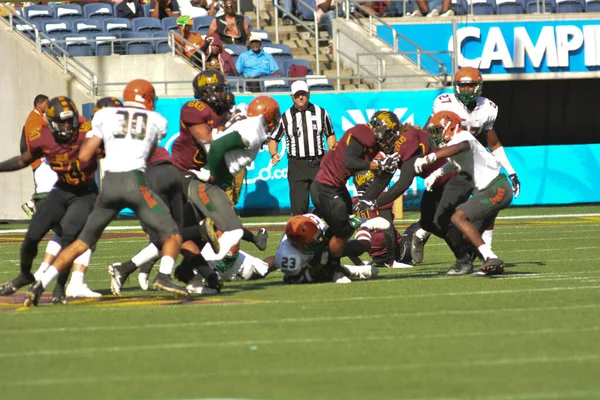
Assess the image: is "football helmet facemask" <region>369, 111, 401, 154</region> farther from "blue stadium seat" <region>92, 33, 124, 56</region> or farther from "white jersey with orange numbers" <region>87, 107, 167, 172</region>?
"blue stadium seat" <region>92, 33, 124, 56</region>

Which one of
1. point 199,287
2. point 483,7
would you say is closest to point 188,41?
point 483,7

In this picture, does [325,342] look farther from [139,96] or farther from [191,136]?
[191,136]

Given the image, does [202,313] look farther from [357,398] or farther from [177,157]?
[357,398]

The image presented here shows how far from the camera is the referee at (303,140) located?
13.5m

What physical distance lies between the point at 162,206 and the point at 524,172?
43.7ft

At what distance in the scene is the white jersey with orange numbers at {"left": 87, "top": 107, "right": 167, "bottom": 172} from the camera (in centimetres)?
827

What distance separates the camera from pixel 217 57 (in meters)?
19.4

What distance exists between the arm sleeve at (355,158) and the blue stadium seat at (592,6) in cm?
1391

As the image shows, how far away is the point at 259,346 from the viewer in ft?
21.4

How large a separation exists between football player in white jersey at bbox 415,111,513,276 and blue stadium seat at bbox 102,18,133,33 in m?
11.1

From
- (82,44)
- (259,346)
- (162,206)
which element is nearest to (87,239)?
(162,206)

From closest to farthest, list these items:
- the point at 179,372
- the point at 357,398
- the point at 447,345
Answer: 1. the point at 357,398
2. the point at 179,372
3. the point at 447,345

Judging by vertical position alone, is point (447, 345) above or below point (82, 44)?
below

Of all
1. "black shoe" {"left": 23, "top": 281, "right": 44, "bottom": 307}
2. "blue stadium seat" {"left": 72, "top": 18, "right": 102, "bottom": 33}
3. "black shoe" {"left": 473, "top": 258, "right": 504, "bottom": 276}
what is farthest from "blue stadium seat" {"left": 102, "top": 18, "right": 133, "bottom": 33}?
"black shoe" {"left": 23, "top": 281, "right": 44, "bottom": 307}
